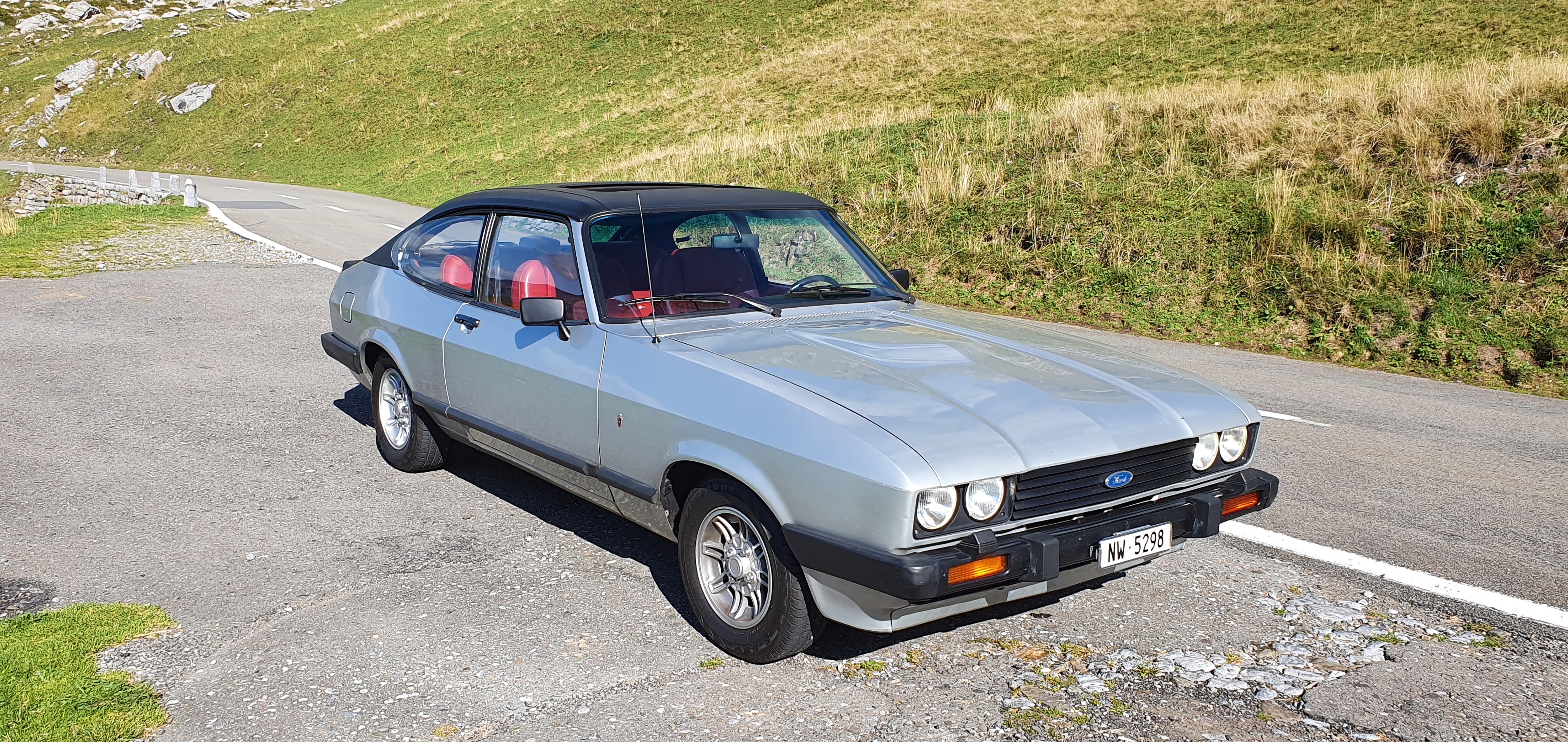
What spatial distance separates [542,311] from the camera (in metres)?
4.49

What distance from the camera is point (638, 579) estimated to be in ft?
15.3

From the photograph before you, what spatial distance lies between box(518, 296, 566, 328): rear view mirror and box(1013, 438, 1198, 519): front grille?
2003 millimetres

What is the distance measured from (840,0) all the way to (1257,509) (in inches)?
1647

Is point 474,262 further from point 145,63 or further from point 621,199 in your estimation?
point 145,63

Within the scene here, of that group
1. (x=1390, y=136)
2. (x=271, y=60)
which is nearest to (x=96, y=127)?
(x=271, y=60)

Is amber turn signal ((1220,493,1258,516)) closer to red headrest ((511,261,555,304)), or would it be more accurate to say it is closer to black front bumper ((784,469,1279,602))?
black front bumper ((784,469,1279,602))

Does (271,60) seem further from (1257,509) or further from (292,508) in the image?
(1257,509)

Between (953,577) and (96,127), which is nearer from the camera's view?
(953,577)

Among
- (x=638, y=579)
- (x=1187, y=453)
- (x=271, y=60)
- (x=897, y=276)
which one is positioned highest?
(x=271, y=60)

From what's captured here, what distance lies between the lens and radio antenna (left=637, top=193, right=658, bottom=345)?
14.7 feet

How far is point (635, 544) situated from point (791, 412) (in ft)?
5.70

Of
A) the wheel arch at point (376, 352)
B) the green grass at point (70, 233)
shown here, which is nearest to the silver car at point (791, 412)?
the wheel arch at point (376, 352)

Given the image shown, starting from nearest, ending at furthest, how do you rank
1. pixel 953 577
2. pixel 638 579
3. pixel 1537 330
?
pixel 953 577 < pixel 638 579 < pixel 1537 330

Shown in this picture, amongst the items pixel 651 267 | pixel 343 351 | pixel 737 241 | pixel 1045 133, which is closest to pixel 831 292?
pixel 737 241
